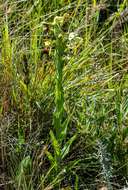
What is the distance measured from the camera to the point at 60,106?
5.97 ft

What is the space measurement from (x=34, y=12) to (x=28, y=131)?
2.32ft

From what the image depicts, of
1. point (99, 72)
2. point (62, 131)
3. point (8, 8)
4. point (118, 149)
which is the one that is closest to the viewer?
point (62, 131)

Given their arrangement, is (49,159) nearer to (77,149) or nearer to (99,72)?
(77,149)

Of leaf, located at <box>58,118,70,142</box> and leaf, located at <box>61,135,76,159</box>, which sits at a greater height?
leaf, located at <box>58,118,70,142</box>

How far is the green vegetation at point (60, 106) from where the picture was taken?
72.0 inches

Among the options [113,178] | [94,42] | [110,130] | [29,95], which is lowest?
[113,178]

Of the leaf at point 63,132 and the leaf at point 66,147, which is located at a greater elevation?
the leaf at point 63,132

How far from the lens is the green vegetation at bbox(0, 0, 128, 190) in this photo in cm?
183

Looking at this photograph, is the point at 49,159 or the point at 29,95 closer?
the point at 49,159

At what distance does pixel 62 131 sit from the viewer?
6.02ft

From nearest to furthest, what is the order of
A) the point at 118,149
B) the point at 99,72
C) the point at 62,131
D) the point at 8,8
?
the point at 62,131 < the point at 118,149 < the point at 99,72 < the point at 8,8

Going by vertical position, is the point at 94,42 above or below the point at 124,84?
above

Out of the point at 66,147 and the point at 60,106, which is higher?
the point at 60,106

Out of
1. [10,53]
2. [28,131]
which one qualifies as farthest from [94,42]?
[28,131]
